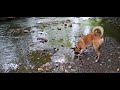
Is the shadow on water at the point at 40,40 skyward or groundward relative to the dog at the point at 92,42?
groundward

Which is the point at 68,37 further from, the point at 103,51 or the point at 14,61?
the point at 14,61

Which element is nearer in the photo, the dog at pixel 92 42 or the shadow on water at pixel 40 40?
the dog at pixel 92 42

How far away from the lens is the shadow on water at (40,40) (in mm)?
4031

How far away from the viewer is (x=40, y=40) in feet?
16.1

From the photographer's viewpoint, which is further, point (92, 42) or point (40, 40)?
point (40, 40)

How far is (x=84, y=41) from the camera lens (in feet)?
13.2

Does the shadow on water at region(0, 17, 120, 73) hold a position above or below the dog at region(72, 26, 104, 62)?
below

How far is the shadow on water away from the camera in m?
4.03

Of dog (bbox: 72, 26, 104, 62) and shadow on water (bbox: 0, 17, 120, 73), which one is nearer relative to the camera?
dog (bbox: 72, 26, 104, 62)

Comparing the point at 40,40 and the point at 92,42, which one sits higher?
the point at 92,42
